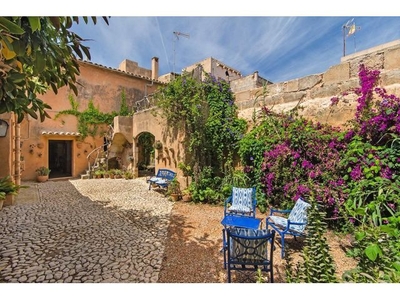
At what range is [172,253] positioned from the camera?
365 centimetres

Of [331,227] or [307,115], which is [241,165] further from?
[331,227]

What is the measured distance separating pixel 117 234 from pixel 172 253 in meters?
1.49

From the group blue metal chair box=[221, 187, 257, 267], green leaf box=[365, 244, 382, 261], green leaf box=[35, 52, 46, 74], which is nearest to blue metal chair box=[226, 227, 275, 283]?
green leaf box=[365, 244, 382, 261]

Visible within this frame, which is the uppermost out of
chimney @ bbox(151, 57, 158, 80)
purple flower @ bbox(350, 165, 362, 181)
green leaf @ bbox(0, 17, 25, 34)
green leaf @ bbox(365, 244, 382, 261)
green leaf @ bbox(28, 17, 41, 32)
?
chimney @ bbox(151, 57, 158, 80)

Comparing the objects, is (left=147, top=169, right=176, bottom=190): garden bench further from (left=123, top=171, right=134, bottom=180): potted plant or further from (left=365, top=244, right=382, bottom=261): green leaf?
(left=365, top=244, right=382, bottom=261): green leaf

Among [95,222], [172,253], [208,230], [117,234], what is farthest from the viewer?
[95,222]

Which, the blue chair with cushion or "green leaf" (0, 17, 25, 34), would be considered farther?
the blue chair with cushion

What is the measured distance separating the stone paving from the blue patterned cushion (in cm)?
188

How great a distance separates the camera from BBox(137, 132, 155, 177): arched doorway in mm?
13555

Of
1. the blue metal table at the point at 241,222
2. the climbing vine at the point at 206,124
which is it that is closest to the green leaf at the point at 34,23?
the blue metal table at the point at 241,222

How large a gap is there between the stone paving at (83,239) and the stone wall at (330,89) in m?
4.92

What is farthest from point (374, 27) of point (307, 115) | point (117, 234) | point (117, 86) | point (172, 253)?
point (117, 86)

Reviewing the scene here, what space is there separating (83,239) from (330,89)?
705 centimetres

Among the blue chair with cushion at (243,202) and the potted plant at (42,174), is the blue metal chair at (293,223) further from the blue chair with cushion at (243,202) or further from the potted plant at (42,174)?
the potted plant at (42,174)
